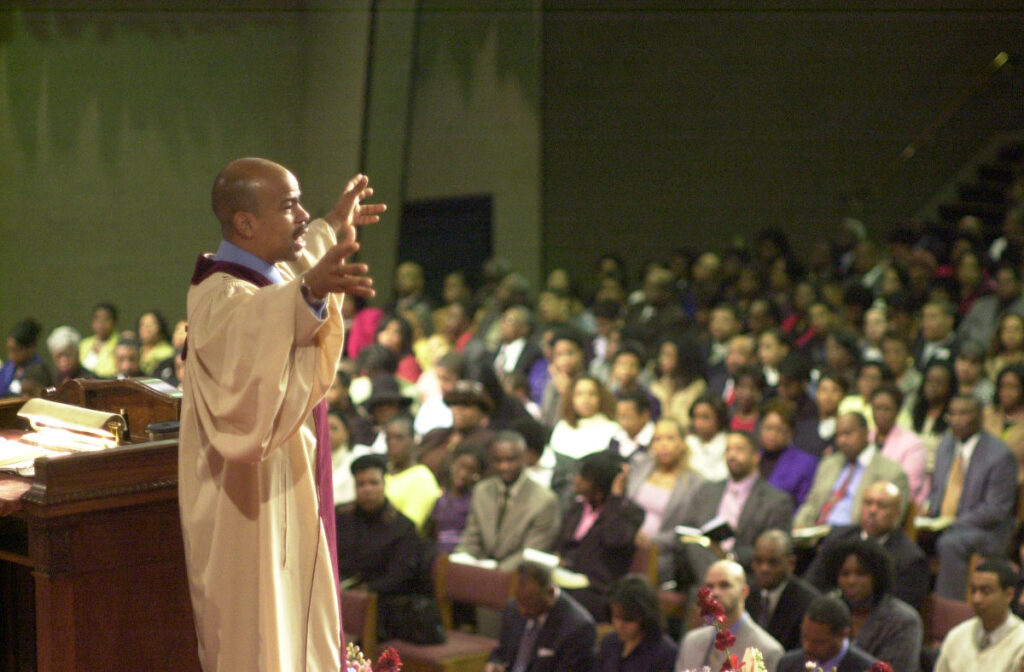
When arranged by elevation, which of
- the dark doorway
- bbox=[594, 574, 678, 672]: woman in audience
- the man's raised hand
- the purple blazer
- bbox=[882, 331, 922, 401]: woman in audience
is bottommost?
bbox=[594, 574, 678, 672]: woman in audience

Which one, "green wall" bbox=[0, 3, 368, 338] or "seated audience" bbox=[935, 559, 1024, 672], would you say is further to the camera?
"green wall" bbox=[0, 3, 368, 338]

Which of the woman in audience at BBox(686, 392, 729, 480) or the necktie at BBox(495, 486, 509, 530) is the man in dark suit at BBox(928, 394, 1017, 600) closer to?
the woman in audience at BBox(686, 392, 729, 480)

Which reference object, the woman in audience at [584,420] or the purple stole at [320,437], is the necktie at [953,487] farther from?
the purple stole at [320,437]

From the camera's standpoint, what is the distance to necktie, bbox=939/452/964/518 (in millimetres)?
5785

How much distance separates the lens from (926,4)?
38.2 feet

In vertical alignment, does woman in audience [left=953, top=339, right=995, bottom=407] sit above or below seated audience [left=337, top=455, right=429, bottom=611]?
above

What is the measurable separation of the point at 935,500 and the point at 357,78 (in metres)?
6.33

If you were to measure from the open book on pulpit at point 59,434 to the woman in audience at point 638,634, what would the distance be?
2.46 meters

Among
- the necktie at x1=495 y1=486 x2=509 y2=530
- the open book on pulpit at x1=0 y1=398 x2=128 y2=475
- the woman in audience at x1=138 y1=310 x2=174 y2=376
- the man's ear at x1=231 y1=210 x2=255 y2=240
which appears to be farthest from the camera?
the woman in audience at x1=138 y1=310 x2=174 y2=376

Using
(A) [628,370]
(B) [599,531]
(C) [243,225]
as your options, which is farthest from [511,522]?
(C) [243,225]

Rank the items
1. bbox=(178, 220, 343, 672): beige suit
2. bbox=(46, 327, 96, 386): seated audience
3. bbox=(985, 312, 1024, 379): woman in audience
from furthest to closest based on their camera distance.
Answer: bbox=(46, 327, 96, 386): seated audience, bbox=(985, 312, 1024, 379): woman in audience, bbox=(178, 220, 343, 672): beige suit

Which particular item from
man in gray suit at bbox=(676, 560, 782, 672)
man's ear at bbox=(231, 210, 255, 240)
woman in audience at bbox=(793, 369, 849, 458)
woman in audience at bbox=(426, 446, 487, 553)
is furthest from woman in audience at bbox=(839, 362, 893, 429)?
man's ear at bbox=(231, 210, 255, 240)

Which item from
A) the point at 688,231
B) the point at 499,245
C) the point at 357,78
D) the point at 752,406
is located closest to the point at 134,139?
the point at 357,78

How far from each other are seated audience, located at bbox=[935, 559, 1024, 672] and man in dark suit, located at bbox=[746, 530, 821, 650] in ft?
1.89
